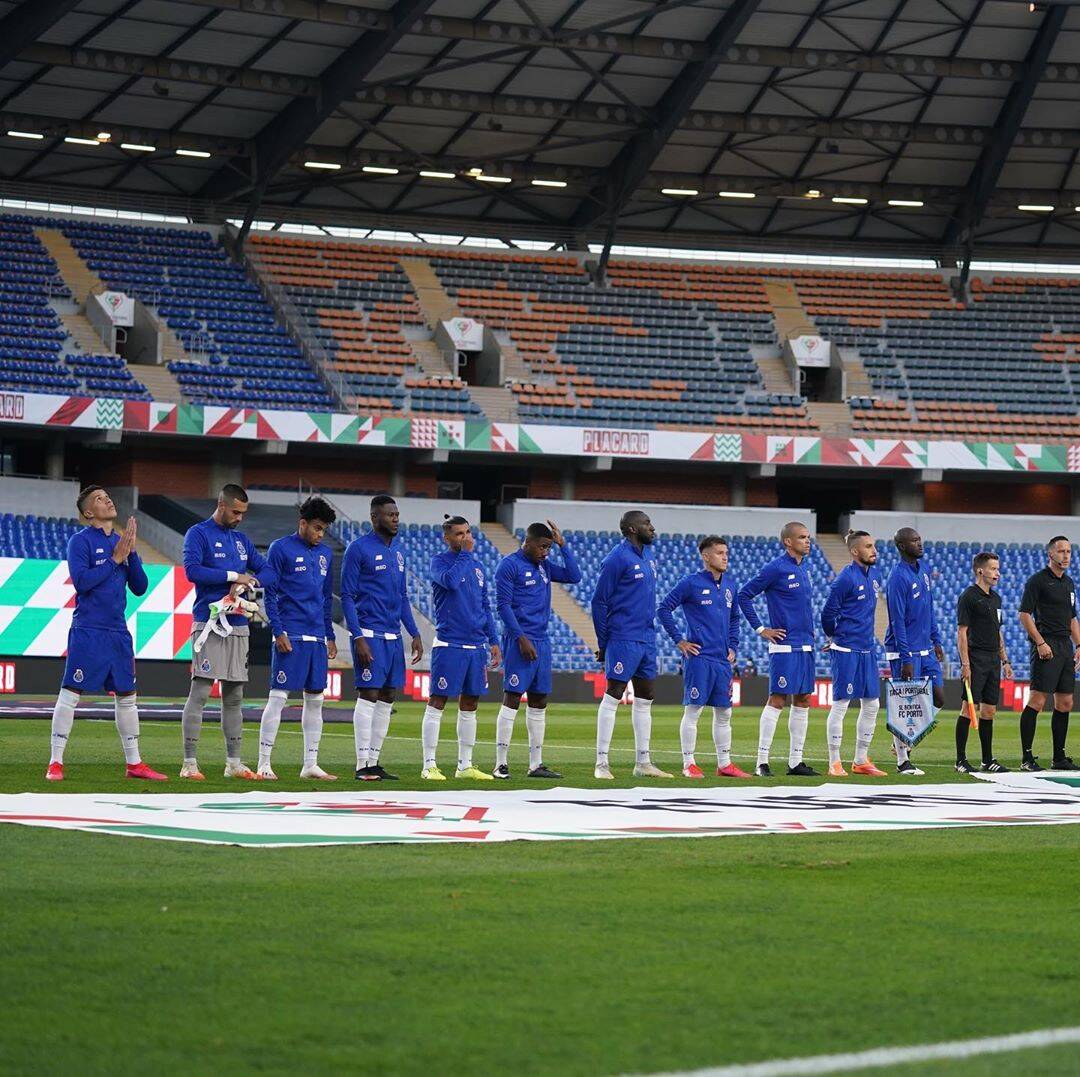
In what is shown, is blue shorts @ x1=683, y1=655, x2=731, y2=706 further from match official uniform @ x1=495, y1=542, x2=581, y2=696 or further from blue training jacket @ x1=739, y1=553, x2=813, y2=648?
match official uniform @ x1=495, y1=542, x2=581, y2=696

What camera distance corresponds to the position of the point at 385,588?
48.9ft

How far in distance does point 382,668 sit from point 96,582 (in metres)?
2.44

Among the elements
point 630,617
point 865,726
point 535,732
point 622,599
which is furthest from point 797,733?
point 535,732

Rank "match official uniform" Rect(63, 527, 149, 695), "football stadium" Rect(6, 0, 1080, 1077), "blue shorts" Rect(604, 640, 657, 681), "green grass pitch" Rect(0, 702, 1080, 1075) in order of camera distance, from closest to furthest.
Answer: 1. "green grass pitch" Rect(0, 702, 1080, 1075)
2. "football stadium" Rect(6, 0, 1080, 1077)
3. "match official uniform" Rect(63, 527, 149, 695)
4. "blue shorts" Rect(604, 640, 657, 681)

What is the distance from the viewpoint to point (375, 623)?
14.8 metres

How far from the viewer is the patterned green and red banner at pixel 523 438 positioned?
43.1 metres

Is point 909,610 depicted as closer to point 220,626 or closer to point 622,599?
point 622,599

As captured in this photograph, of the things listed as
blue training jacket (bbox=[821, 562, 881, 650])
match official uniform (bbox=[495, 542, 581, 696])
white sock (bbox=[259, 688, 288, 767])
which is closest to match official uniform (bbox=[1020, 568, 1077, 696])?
blue training jacket (bbox=[821, 562, 881, 650])

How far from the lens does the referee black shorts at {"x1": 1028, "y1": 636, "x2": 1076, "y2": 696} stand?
695 inches

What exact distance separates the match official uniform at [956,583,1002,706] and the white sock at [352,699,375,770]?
20.4ft

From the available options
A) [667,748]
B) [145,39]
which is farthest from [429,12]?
[667,748]

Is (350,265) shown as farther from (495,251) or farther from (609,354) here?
(609,354)

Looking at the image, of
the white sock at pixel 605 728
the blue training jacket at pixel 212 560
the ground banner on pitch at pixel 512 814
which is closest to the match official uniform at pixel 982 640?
the ground banner on pitch at pixel 512 814

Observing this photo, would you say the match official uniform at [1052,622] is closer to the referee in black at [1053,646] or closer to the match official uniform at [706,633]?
the referee in black at [1053,646]
